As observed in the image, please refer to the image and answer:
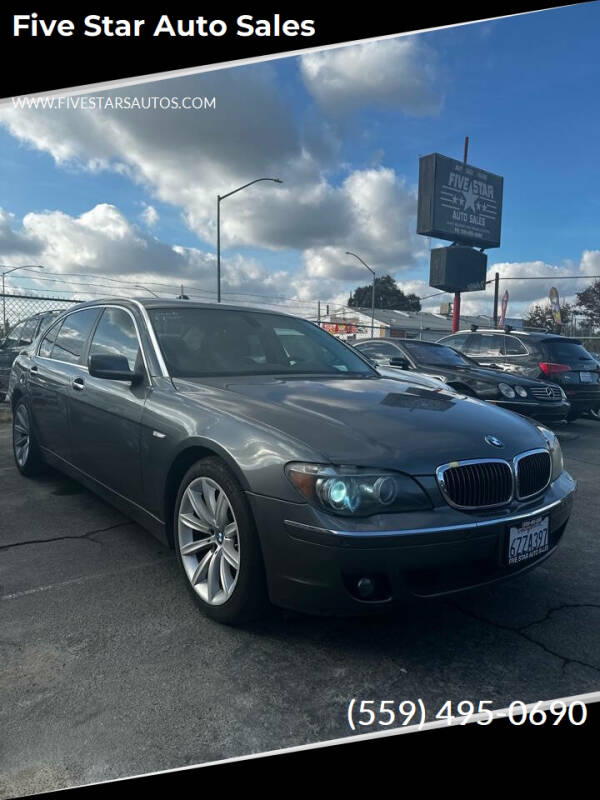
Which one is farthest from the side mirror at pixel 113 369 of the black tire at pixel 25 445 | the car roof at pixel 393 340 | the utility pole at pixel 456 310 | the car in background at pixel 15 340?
the utility pole at pixel 456 310

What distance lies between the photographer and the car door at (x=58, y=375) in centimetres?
439

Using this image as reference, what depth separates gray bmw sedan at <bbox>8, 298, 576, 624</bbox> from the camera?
2285 millimetres

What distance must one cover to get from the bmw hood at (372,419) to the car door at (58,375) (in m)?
1.54

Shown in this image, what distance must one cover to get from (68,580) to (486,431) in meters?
2.31

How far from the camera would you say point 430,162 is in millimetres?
24375

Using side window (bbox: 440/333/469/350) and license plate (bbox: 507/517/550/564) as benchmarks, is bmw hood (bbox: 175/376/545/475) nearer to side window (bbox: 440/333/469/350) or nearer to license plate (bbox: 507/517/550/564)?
license plate (bbox: 507/517/550/564)

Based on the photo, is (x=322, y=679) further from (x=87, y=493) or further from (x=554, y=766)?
(x=87, y=493)

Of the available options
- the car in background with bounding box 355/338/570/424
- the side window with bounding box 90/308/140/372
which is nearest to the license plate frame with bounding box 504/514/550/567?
the side window with bounding box 90/308/140/372

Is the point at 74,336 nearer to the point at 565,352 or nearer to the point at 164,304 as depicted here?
the point at 164,304

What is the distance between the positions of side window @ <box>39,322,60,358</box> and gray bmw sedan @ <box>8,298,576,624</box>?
129 centimetres

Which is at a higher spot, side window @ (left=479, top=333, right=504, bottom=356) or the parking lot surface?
side window @ (left=479, top=333, right=504, bottom=356)

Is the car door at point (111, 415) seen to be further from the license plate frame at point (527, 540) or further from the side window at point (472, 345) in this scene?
the side window at point (472, 345)

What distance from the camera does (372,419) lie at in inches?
107

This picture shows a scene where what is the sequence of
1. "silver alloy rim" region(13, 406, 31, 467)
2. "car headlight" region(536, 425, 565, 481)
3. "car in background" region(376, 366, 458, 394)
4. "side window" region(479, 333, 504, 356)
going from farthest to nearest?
"side window" region(479, 333, 504, 356), "silver alloy rim" region(13, 406, 31, 467), "car in background" region(376, 366, 458, 394), "car headlight" region(536, 425, 565, 481)
